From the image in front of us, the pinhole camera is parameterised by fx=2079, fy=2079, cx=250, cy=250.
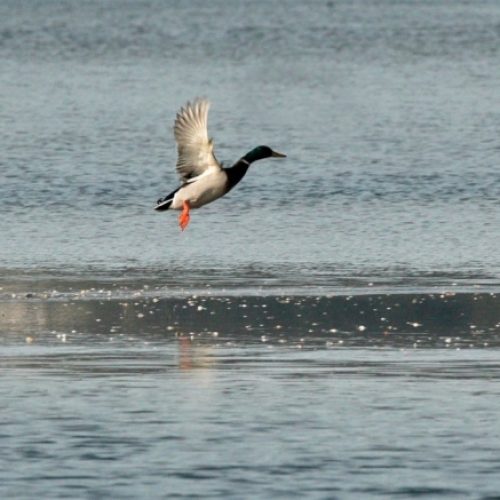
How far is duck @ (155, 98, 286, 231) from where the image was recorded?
17141 mm

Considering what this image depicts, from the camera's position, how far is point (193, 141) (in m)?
17.4

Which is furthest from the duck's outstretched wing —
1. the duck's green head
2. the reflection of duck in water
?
the reflection of duck in water

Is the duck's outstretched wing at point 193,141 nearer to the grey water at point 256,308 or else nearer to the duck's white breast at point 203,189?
the duck's white breast at point 203,189

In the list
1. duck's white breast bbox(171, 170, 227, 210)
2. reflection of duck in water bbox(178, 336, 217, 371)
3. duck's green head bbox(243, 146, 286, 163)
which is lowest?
reflection of duck in water bbox(178, 336, 217, 371)

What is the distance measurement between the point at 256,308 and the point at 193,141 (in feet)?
7.96

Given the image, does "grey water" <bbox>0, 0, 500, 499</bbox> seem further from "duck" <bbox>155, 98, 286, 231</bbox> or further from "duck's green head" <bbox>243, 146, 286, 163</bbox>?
"duck's green head" <bbox>243, 146, 286, 163</bbox>

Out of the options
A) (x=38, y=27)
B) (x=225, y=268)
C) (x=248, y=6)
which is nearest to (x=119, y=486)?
(x=225, y=268)

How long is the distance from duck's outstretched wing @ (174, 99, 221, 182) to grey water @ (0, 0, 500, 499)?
90 cm

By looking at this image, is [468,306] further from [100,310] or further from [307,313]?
[100,310]

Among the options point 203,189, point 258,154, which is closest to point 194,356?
point 203,189

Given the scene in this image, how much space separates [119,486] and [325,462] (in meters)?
1.13

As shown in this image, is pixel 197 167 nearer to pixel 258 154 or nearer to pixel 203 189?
pixel 203 189

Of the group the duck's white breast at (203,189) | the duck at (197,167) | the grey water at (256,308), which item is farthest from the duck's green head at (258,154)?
the grey water at (256,308)

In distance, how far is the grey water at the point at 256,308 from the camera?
10.4 meters
